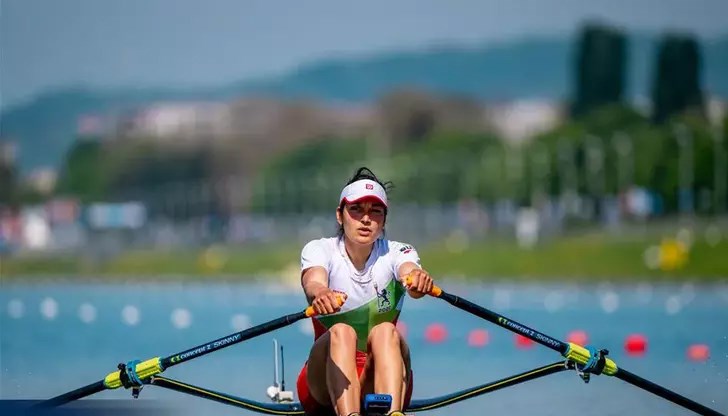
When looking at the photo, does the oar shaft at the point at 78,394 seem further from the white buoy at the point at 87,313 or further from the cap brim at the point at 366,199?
the white buoy at the point at 87,313

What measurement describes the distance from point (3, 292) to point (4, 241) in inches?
1258

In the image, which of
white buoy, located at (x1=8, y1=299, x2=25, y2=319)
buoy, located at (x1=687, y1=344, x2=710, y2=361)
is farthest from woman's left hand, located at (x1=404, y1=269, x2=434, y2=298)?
white buoy, located at (x1=8, y1=299, x2=25, y2=319)

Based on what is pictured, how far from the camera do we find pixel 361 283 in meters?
9.53

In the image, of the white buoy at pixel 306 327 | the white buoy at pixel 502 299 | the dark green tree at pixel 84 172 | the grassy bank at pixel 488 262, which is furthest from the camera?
the dark green tree at pixel 84 172

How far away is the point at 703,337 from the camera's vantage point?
22.9m

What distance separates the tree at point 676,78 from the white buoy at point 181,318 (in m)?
48.2

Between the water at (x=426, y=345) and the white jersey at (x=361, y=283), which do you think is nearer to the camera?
the white jersey at (x=361, y=283)

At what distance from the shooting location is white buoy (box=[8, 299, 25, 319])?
3132 centimetres

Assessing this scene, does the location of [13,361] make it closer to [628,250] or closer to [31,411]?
[31,411]

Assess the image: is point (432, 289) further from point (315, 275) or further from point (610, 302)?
point (610, 302)

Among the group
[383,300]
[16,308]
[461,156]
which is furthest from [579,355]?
[461,156]

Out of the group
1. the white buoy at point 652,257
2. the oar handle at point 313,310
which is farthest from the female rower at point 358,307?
the white buoy at point 652,257

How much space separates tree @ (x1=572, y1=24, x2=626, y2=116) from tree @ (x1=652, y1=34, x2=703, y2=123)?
31.2ft

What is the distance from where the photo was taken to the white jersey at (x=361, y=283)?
9.49m
